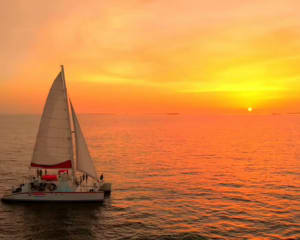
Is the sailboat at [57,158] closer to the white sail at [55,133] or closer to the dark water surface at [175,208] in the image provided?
the white sail at [55,133]

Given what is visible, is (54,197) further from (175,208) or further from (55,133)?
(175,208)

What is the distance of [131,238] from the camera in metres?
25.4

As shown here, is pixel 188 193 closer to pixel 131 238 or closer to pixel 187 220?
pixel 187 220

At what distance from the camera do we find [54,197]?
109 ft

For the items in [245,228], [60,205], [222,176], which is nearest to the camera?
[245,228]

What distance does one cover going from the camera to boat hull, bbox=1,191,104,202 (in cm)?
3309

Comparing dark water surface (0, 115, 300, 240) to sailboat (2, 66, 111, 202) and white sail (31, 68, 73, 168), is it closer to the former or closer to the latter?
sailboat (2, 66, 111, 202)

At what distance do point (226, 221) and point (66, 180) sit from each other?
63.6 ft

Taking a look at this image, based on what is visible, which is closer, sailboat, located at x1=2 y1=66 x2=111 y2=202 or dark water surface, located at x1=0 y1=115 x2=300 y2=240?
dark water surface, located at x1=0 y1=115 x2=300 y2=240

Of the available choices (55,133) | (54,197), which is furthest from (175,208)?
(55,133)

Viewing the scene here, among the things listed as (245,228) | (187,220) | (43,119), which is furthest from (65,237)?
(245,228)

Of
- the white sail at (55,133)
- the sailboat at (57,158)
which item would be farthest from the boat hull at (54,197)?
the white sail at (55,133)

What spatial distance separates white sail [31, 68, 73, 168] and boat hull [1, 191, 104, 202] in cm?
358

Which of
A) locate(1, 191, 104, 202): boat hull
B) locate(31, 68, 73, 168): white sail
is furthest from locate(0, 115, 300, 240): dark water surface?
locate(31, 68, 73, 168): white sail
